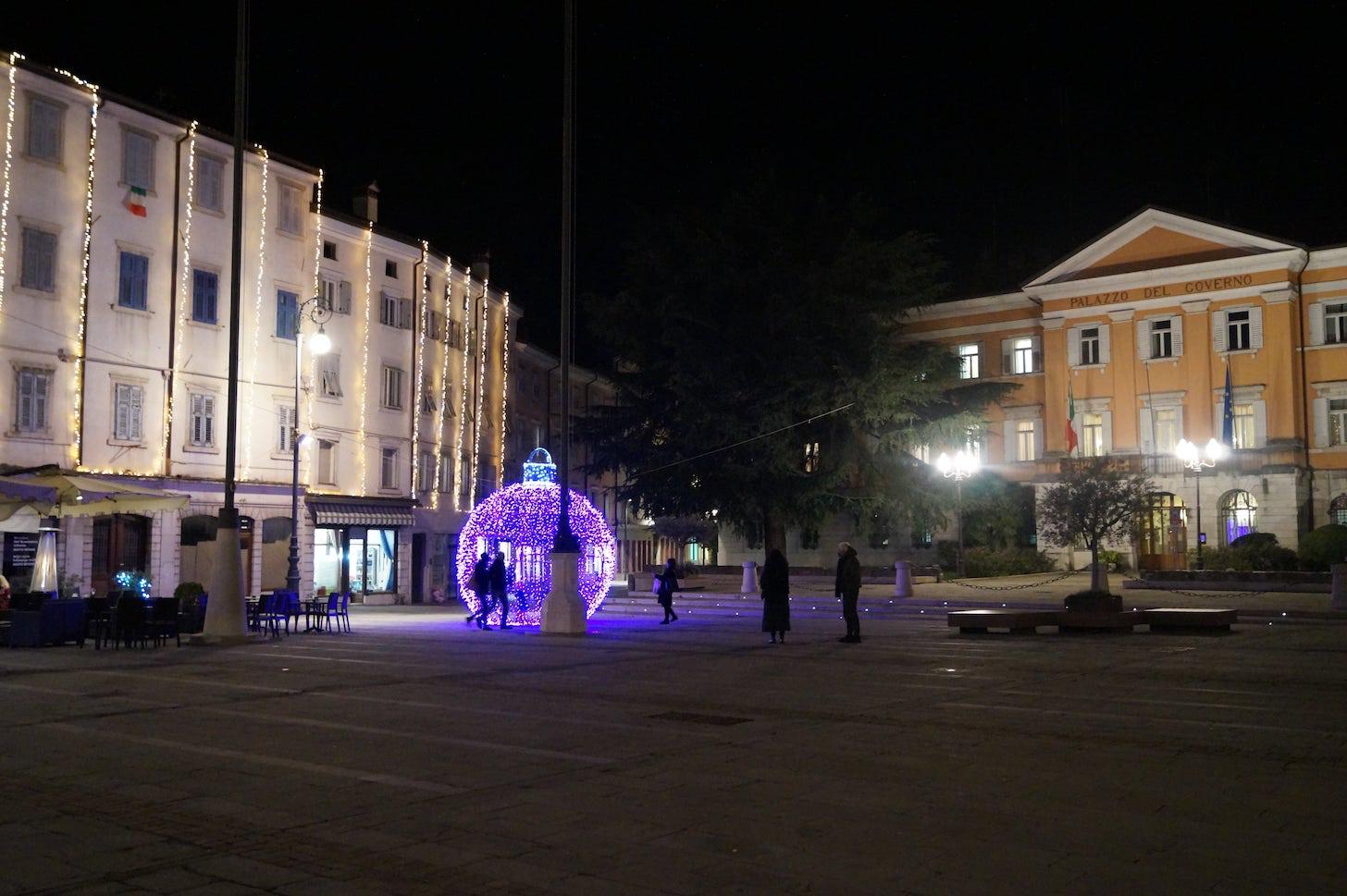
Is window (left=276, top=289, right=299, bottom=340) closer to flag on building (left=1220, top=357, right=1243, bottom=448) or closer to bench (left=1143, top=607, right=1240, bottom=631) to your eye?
bench (left=1143, top=607, right=1240, bottom=631)

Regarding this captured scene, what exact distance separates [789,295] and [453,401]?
14384mm

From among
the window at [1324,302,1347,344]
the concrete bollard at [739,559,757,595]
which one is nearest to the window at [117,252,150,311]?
the concrete bollard at [739,559,757,595]

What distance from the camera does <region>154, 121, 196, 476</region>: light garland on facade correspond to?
116 ft

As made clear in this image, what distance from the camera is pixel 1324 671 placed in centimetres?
1634

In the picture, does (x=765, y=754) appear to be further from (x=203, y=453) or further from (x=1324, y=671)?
(x=203, y=453)

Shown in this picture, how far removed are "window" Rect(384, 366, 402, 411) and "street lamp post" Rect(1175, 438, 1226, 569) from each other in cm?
2922

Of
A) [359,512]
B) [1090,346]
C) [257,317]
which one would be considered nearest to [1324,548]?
[1090,346]

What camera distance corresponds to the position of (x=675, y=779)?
351 inches

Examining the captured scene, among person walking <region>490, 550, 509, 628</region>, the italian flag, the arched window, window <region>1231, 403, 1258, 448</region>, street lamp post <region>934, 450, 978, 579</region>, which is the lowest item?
person walking <region>490, 550, 509, 628</region>

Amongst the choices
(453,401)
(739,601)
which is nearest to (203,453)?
(453,401)

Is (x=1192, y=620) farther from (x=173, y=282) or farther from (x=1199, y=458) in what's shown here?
(x=1199, y=458)

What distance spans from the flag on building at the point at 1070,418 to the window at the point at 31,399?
118 ft

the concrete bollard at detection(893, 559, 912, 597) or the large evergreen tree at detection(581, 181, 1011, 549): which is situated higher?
the large evergreen tree at detection(581, 181, 1011, 549)

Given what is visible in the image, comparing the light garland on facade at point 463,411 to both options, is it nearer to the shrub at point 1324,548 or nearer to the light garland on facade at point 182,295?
the light garland on facade at point 182,295
